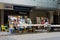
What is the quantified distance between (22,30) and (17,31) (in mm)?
685

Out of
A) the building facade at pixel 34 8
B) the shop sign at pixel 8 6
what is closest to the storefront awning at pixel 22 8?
the building facade at pixel 34 8

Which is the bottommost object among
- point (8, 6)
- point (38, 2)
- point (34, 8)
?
point (34, 8)

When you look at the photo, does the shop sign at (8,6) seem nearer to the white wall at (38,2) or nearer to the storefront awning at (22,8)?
the storefront awning at (22,8)

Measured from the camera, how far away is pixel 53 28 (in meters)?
29.8

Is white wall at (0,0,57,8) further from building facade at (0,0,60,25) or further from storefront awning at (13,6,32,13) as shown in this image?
storefront awning at (13,6,32,13)

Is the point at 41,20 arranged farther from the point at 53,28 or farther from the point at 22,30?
the point at 22,30

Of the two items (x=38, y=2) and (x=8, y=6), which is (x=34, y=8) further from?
(x=8, y=6)

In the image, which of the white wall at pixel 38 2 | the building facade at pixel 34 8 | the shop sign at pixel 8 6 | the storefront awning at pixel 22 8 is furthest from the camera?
the storefront awning at pixel 22 8

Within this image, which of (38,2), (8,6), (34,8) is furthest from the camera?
(34,8)

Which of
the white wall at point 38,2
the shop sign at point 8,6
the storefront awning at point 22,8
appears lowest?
the storefront awning at point 22,8

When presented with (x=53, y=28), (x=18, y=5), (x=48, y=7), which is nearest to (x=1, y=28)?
(x=18, y=5)

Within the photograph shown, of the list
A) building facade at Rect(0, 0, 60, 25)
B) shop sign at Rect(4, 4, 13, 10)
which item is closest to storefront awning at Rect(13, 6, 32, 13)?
building facade at Rect(0, 0, 60, 25)

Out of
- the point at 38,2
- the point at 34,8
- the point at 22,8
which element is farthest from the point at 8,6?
the point at 38,2

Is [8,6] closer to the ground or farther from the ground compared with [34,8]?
farther from the ground
